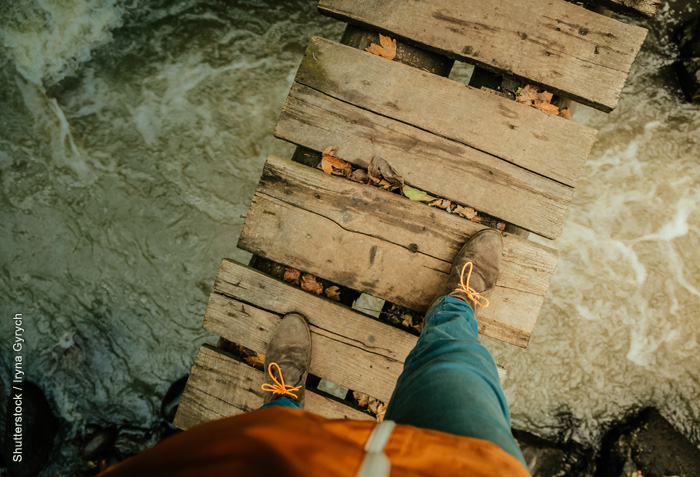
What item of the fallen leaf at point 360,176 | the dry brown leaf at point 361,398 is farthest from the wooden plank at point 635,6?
the dry brown leaf at point 361,398

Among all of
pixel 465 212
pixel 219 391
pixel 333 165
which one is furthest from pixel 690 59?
pixel 219 391

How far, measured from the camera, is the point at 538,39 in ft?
6.37

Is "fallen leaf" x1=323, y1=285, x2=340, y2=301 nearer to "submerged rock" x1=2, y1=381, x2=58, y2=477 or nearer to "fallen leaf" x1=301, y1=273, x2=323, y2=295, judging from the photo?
"fallen leaf" x1=301, y1=273, x2=323, y2=295

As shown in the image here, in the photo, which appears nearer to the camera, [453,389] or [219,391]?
[453,389]

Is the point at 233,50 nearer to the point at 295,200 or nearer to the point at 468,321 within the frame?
the point at 295,200

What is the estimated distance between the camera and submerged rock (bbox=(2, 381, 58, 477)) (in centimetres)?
285

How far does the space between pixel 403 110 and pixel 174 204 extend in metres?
2.19

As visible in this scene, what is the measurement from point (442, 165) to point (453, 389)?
1.20m

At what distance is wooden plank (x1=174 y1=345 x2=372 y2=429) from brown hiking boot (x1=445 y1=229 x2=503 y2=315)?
1026 mm

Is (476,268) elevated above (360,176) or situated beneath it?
situated beneath

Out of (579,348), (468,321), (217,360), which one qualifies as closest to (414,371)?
(468,321)

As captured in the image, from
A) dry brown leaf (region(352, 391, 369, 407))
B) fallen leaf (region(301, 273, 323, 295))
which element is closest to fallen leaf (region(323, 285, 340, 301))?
fallen leaf (region(301, 273, 323, 295))

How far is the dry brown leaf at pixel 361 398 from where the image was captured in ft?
7.02

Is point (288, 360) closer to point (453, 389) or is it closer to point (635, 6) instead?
point (453, 389)
